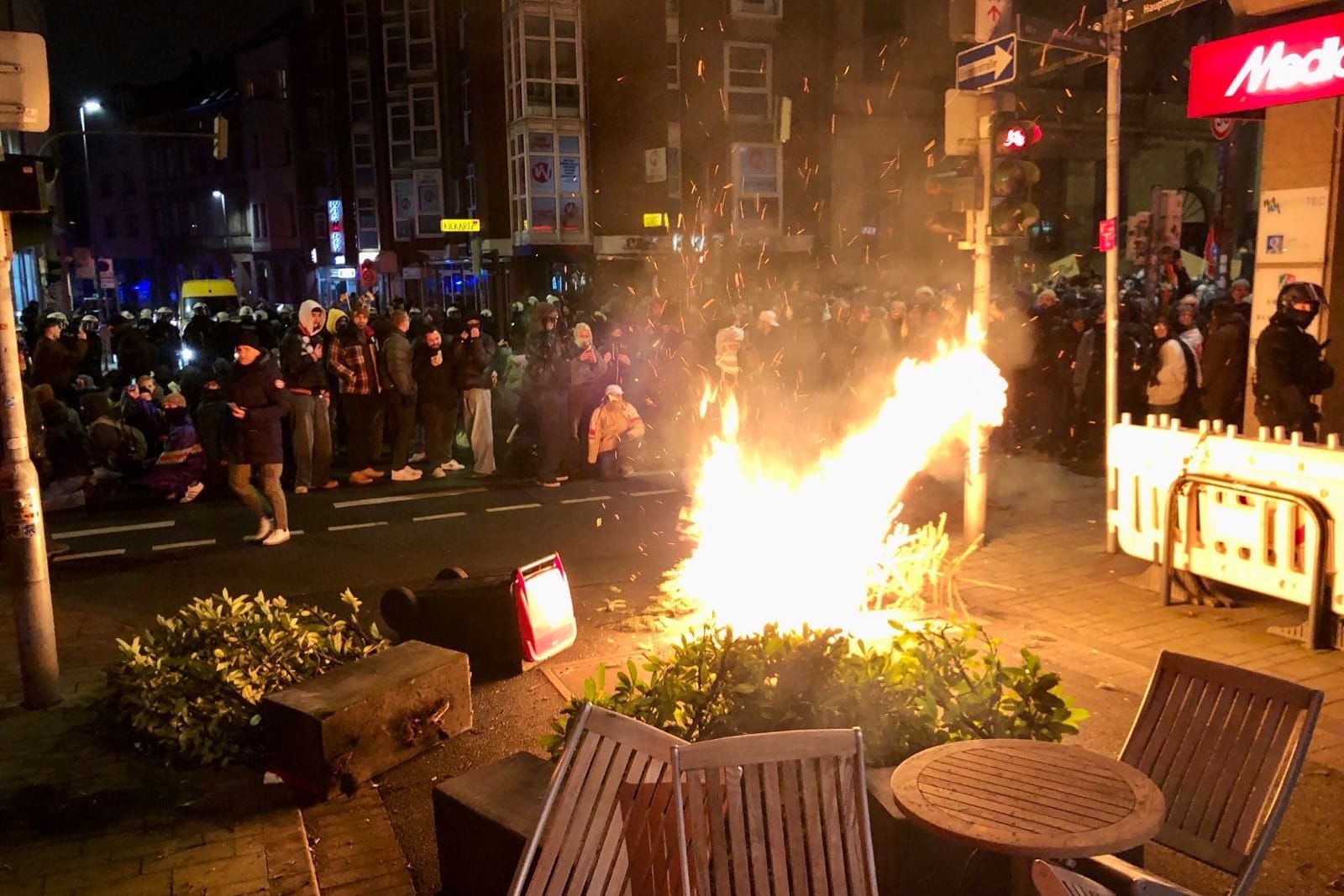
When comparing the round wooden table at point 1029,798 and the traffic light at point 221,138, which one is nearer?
the round wooden table at point 1029,798

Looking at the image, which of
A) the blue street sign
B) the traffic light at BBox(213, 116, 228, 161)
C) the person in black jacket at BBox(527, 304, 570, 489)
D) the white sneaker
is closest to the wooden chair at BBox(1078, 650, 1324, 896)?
the blue street sign

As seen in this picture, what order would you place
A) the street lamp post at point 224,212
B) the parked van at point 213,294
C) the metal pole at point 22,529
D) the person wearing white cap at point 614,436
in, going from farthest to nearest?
the street lamp post at point 224,212 → the parked van at point 213,294 → the person wearing white cap at point 614,436 → the metal pole at point 22,529

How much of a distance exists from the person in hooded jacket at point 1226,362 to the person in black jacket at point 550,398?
23.7ft

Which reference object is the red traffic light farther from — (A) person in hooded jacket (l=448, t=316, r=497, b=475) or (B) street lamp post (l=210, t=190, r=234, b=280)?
(B) street lamp post (l=210, t=190, r=234, b=280)

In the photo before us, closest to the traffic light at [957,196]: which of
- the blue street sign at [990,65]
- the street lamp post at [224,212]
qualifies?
the blue street sign at [990,65]

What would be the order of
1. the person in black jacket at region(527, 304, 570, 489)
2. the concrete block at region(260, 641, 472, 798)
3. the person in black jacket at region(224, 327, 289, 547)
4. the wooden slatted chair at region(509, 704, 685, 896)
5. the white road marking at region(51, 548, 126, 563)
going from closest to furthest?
the wooden slatted chair at region(509, 704, 685, 896)
the concrete block at region(260, 641, 472, 798)
the person in black jacket at region(224, 327, 289, 547)
the white road marking at region(51, 548, 126, 563)
the person in black jacket at region(527, 304, 570, 489)

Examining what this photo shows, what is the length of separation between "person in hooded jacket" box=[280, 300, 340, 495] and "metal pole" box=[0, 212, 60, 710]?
610 cm

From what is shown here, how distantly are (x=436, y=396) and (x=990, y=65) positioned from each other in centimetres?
785

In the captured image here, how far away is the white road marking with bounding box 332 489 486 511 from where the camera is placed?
1189 centimetres

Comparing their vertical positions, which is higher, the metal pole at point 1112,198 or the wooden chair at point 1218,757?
the metal pole at point 1112,198

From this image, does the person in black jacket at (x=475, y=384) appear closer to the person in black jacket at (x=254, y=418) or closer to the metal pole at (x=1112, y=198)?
the person in black jacket at (x=254, y=418)

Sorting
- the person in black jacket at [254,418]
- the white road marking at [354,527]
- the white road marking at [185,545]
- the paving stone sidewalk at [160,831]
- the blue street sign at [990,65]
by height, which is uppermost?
the blue street sign at [990,65]

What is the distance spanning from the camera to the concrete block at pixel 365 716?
197 inches

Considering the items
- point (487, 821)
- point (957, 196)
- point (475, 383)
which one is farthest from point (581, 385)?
point (487, 821)
